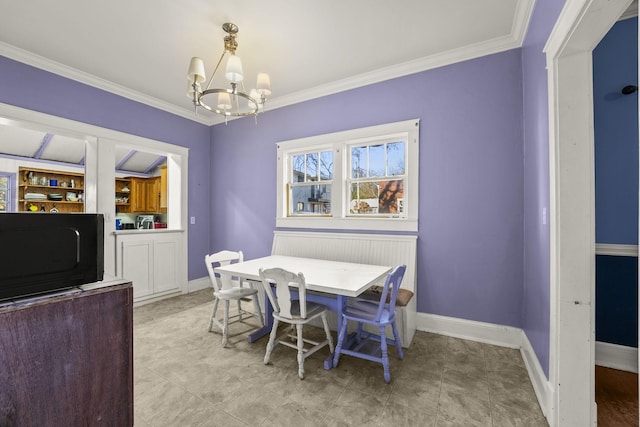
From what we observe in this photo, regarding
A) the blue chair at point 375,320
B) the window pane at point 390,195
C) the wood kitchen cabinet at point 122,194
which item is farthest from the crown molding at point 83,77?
the blue chair at point 375,320

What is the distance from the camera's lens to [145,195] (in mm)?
6480

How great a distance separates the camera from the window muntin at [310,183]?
3629 millimetres

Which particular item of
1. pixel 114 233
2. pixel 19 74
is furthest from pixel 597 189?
pixel 19 74

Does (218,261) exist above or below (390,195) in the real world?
below

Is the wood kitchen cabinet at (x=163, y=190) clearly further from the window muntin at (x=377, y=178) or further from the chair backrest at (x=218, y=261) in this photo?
the window muntin at (x=377, y=178)

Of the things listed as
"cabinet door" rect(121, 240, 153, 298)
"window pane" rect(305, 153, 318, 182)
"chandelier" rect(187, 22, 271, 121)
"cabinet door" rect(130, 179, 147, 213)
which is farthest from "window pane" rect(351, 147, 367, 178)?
"cabinet door" rect(130, 179, 147, 213)

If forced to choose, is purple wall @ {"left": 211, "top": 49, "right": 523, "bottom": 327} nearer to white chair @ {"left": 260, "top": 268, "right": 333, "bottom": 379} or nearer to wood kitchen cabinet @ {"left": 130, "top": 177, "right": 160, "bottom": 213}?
white chair @ {"left": 260, "top": 268, "right": 333, "bottom": 379}

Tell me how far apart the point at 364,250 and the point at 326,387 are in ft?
4.90

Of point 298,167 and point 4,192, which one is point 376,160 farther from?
point 4,192

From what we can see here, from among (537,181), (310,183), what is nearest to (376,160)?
(310,183)

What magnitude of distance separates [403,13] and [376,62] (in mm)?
728

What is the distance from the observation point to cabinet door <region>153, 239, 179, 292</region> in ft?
13.0

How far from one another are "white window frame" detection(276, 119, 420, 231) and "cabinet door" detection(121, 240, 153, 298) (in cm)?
184

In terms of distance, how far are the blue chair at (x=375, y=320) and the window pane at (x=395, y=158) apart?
1.39 metres
